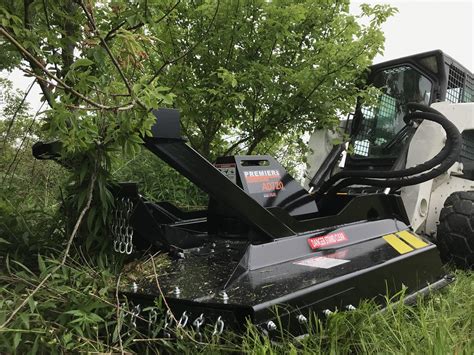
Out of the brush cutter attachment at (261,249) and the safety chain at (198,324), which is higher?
the brush cutter attachment at (261,249)

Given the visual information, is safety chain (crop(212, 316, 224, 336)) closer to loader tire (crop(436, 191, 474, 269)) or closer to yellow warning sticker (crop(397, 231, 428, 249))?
yellow warning sticker (crop(397, 231, 428, 249))

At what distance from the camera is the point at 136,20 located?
75.0 inches

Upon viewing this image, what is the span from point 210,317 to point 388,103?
3.04 m

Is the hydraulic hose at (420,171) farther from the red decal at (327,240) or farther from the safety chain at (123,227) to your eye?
the safety chain at (123,227)

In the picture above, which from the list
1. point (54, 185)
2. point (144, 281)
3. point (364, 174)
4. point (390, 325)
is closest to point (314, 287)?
point (390, 325)

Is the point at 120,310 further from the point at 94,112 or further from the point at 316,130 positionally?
the point at 316,130

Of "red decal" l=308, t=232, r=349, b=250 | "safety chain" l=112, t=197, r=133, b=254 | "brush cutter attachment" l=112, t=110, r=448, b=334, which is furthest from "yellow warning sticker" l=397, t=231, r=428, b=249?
"safety chain" l=112, t=197, r=133, b=254

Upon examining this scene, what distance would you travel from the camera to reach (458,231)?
335 cm

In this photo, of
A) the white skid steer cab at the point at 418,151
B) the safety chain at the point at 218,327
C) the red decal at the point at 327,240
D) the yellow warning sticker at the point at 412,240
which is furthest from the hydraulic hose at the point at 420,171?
the safety chain at the point at 218,327

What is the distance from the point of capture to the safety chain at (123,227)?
2.25m

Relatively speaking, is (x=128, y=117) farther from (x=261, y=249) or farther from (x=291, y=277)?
(x=291, y=277)

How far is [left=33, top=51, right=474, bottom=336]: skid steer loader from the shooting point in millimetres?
1920

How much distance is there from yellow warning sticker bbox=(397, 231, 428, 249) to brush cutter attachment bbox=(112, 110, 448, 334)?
0.03 feet

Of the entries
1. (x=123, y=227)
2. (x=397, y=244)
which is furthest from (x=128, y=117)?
(x=397, y=244)
